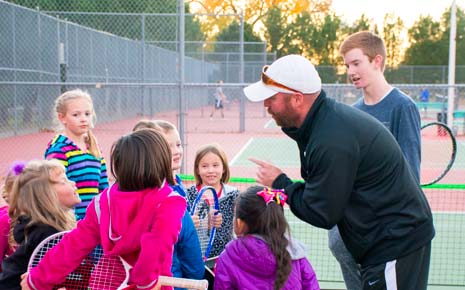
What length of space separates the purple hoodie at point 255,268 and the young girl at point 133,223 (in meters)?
0.64

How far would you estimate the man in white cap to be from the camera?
9.21ft

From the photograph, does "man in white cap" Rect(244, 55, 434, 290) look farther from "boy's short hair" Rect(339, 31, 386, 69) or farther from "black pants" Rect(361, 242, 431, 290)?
"boy's short hair" Rect(339, 31, 386, 69)

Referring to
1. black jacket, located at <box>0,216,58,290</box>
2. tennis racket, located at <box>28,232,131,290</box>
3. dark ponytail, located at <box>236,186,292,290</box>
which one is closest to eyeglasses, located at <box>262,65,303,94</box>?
dark ponytail, located at <box>236,186,292,290</box>

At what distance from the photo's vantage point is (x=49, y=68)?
19.3 m

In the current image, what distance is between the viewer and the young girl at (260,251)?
333 cm

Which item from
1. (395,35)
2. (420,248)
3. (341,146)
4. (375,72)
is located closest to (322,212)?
(341,146)

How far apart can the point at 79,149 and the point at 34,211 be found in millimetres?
1340

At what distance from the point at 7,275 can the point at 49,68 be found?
55.9 feet

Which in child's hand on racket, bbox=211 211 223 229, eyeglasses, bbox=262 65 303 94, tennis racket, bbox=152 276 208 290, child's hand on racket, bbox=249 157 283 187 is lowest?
A: child's hand on racket, bbox=211 211 223 229

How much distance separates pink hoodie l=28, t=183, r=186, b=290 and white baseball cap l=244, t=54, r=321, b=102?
2.15 ft

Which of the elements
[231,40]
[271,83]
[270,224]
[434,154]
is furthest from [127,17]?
[271,83]

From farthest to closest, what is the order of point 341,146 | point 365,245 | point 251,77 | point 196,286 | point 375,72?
point 251,77 < point 375,72 < point 365,245 < point 341,146 < point 196,286

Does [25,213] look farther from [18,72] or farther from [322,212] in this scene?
[18,72]

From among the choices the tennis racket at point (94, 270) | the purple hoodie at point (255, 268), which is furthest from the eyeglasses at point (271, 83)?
the tennis racket at point (94, 270)
